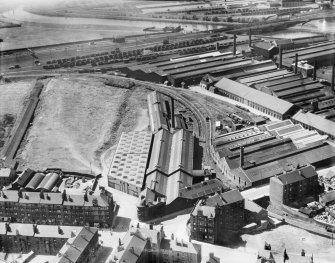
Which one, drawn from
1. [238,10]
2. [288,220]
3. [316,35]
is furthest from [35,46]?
[288,220]

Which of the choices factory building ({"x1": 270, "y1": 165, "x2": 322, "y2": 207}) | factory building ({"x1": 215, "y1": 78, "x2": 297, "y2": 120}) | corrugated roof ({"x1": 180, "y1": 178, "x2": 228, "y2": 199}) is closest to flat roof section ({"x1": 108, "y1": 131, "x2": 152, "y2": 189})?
corrugated roof ({"x1": 180, "y1": 178, "x2": 228, "y2": 199})

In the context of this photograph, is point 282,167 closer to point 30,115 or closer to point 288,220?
point 288,220

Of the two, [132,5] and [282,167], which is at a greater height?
[132,5]

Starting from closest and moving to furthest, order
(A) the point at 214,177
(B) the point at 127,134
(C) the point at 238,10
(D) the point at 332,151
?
(A) the point at 214,177
(D) the point at 332,151
(B) the point at 127,134
(C) the point at 238,10

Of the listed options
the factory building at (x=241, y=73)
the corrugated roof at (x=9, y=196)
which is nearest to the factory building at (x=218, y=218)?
the corrugated roof at (x=9, y=196)

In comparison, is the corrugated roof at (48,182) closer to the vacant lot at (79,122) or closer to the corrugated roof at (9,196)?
the vacant lot at (79,122)

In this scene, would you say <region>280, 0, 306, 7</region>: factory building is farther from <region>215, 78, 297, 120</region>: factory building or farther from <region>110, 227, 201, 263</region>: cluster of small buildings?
<region>110, 227, 201, 263</region>: cluster of small buildings
